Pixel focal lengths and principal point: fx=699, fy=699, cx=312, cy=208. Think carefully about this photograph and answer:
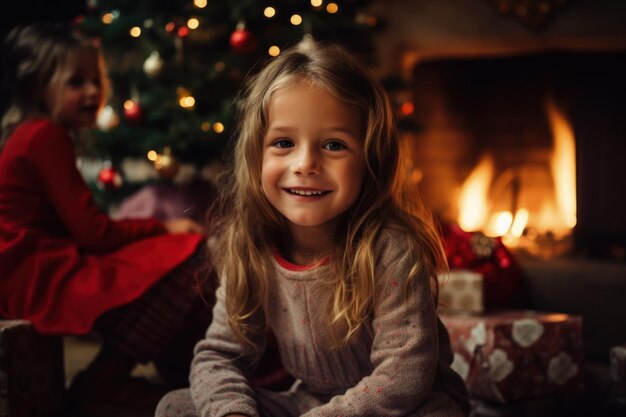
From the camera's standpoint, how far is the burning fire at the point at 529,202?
2656mm

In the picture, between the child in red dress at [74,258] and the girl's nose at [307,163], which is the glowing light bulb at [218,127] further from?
the girl's nose at [307,163]

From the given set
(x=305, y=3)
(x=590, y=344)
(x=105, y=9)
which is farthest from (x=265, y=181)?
(x=105, y=9)

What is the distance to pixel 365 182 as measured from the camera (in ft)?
3.68

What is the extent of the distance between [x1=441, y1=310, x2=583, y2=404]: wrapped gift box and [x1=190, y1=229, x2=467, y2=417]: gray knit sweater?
364mm

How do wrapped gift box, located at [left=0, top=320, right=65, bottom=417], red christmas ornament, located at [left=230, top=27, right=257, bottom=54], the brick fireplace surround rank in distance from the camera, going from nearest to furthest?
wrapped gift box, located at [left=0, top=320, right=65, bottom=417] → red christmas ornament, located at [left=230, top=27, right=257, bottom=54] → the brick fireplace surround

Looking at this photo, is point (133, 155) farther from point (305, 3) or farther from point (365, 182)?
point (365, 182)

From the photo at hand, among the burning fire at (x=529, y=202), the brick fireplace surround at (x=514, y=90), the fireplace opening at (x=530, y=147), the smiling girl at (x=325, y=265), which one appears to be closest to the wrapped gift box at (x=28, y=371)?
the smiling girl at (x=325, y=265)

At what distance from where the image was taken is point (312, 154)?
1.04 metres

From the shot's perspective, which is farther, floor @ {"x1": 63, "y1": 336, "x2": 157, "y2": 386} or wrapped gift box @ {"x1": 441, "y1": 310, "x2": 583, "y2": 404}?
floor @ {"x1": 63, "y1": 336, "x2": 157, "y2": 386}

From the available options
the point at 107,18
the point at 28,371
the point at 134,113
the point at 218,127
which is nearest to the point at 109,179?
the point at 134,113

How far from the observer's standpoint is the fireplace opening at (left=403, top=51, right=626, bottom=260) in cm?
257

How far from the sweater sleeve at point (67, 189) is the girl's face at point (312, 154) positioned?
608 millimetres

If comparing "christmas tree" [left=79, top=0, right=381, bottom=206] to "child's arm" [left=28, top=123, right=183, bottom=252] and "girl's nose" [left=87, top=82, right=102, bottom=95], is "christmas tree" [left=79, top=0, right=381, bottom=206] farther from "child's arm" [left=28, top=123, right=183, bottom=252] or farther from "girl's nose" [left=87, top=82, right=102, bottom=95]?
"child's arm" [left=28, top=123, right=183, bottom=252]

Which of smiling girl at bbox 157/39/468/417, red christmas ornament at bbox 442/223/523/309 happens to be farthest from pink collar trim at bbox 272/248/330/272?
red christmas ornament at bbox 442/223/523/309
